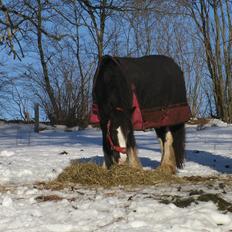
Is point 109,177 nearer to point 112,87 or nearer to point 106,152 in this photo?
point 106,152

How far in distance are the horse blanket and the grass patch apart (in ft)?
2.12

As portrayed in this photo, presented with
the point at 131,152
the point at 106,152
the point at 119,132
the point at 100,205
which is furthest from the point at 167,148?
the point at 100,205

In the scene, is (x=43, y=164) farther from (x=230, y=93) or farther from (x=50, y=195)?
(x=230, y=93)

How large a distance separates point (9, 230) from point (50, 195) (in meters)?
1.24

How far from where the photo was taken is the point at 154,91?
6.07 metres

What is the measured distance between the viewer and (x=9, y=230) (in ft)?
10.1

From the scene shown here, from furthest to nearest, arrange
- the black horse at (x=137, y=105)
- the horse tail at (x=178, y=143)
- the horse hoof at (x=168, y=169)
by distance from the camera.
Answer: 1. the horse tail at (x=178, y=143)
2. the horse hoof at (x=168, y=169)
3. the black horse at (x=137, y=105)

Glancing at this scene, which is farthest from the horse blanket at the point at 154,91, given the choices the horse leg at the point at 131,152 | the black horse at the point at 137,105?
the horse leg at the point at 131,152

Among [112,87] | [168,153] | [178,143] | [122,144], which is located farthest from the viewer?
[178,143]

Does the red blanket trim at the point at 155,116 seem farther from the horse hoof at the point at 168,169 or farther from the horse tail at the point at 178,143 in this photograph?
the horse hoof at the point at 168,169

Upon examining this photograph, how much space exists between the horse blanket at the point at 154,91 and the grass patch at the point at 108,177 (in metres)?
0.65

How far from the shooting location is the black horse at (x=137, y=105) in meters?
5.52

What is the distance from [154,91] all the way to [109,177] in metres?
1.40

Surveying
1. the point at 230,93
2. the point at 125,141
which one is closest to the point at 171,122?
the point at 125,141
